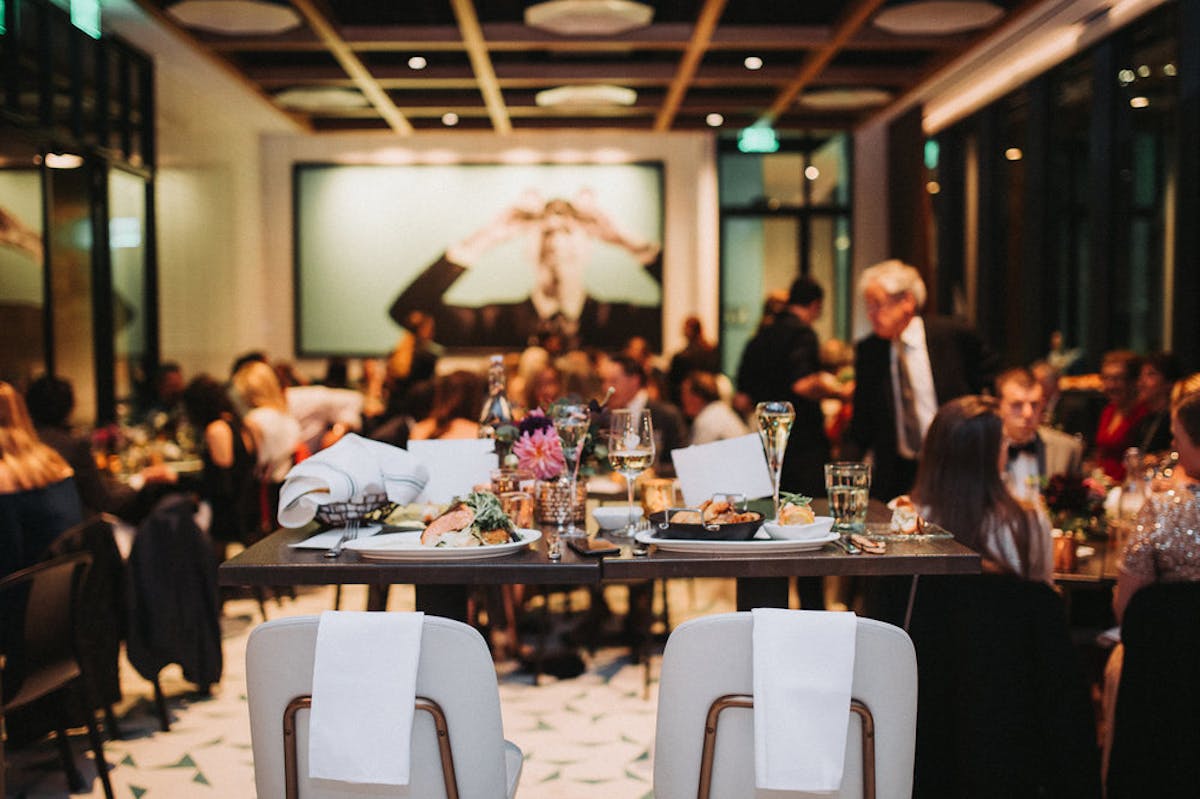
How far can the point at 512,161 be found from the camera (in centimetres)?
1138

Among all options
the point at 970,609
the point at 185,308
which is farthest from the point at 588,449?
the point at 185,308

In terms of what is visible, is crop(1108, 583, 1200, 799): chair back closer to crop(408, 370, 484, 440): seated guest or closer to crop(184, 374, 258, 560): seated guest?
crop(408, 370, 484, 440): seated guest

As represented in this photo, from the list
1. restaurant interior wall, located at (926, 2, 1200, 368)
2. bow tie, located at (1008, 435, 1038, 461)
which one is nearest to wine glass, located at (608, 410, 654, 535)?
bow tie, located at (1008, 435, 1038, 461)

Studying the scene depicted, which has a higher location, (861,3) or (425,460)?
(861,3)

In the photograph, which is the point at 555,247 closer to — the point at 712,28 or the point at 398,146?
the point at 398,146

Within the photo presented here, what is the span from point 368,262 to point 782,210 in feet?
14.2

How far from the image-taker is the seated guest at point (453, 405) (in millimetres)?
4754

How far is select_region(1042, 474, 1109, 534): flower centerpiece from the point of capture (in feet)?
11.3

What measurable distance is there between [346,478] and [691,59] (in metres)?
6.44

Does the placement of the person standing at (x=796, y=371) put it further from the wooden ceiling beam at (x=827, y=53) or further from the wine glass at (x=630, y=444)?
the wine glass at (x=630, y=444)

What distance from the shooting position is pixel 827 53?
25.8 feet

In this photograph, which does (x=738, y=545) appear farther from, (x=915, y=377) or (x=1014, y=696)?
(x=915, y=377)

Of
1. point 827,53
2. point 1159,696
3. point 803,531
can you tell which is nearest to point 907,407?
point 1159,696

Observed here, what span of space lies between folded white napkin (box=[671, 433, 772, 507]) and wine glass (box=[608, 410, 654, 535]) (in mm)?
154
